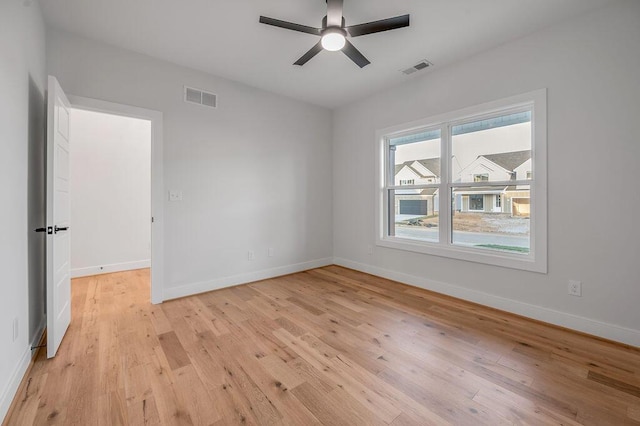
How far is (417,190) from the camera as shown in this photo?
3.86 metres

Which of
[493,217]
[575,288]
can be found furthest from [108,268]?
[575,288]

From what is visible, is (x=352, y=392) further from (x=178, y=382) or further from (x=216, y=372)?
(x=178, y=382)

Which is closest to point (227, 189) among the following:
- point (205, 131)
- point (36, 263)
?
point (205, 131)

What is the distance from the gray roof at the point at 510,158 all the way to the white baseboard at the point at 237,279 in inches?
118

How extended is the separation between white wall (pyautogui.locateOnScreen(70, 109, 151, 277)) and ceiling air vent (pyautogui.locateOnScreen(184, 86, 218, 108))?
155 centimetres

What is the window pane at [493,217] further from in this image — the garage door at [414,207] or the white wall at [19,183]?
the white wall at [19,183]

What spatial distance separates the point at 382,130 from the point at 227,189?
7.88ft

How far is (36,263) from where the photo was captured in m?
2.30

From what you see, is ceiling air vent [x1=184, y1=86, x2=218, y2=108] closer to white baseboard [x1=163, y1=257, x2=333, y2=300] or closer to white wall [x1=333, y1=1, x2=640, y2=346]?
white baseboard [x1=163, y1=257, x2=333, y2=300]

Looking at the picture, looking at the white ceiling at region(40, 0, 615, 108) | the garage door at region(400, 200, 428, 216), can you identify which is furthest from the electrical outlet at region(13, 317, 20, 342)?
the garage door at region(400, 200, 428, 216)

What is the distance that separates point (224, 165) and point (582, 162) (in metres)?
3.83

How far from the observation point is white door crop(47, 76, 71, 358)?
6.68ft

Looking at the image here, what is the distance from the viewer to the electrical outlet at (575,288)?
2457 millimetres

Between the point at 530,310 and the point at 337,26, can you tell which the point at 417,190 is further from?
the point at 337,26
